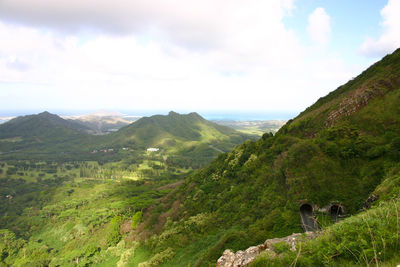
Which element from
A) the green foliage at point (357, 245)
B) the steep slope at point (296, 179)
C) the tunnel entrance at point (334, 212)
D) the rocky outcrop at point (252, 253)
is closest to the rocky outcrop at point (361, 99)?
the steep slope at point (296, 179)

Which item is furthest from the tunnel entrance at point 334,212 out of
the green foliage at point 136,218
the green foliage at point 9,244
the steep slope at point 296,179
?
the green foliage at point 9,244

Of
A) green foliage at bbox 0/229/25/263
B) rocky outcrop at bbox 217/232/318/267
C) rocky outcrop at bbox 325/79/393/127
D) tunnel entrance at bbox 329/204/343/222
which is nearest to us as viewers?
rocky outcrop at bbox 217/232/318/267

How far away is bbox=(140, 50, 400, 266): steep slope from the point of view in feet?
80.6

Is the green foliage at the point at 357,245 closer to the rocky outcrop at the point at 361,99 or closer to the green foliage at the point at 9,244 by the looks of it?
the rocky outcrop at the point at 361,99

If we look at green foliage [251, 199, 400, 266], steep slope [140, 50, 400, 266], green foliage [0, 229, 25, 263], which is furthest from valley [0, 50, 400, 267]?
green foliage [0, 229, 25, 263]

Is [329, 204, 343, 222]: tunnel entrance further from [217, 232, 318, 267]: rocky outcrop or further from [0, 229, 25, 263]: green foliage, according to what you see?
[0, 229, 25, 263]: green foliage

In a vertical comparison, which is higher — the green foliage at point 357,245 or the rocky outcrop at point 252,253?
the green foliage at point 357,245

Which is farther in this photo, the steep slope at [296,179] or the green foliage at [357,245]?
the steep slope at [296,179]

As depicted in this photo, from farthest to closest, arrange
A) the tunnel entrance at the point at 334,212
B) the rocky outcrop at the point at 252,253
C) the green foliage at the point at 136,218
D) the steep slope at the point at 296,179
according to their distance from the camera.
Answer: the green foliage at the point at 136,218
the steep slope at the point at 296,179
the tunnel entrance at the point at 334,212
the rocky outcrop at the point at 252,253

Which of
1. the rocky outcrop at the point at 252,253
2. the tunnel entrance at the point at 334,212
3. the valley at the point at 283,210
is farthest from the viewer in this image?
the tunnel entrance at the point at 334,212

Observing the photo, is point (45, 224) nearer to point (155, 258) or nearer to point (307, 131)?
point (155, 258)

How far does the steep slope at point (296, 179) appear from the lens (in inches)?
968

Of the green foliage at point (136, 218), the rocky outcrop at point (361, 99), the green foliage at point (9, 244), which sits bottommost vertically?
the green foliage at point (9, 244)

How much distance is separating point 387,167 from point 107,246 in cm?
6440
